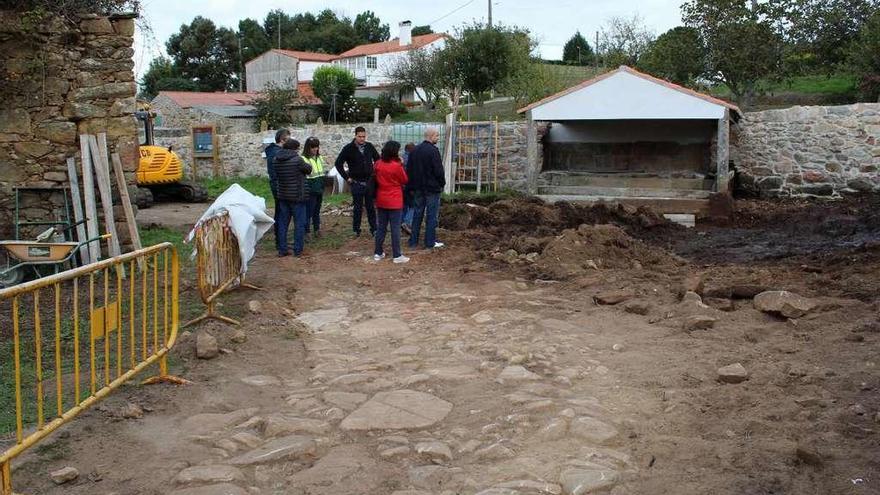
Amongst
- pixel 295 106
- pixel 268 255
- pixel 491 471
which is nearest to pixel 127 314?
pixel 268 255

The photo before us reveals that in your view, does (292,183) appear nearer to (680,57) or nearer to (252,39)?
(680,57)

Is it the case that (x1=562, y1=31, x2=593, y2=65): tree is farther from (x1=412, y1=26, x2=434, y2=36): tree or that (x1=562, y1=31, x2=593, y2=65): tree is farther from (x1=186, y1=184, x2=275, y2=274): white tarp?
(x1=186, y1=184, x2=275, y2=274): white tarp

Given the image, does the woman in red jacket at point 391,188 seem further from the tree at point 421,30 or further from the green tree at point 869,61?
the tree at point 421,30

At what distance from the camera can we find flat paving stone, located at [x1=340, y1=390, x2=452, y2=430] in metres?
4.95

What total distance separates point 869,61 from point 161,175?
20901 millimetres

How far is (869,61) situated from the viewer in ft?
81.3

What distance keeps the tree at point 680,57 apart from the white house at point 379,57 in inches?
1070

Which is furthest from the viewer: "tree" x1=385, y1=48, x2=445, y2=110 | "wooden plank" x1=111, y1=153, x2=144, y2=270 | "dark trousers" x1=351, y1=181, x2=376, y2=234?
"tree" x1=385, y1=48, x2=445, y2=110

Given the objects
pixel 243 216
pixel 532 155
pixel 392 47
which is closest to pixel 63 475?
pixel 243 216

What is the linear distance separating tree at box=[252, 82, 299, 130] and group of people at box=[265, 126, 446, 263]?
28353 mm

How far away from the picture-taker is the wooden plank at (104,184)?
9477 millimetres

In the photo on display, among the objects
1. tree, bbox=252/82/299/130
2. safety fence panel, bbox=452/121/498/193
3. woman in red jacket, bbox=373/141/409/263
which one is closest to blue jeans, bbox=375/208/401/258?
woman in red jacket, bbox=373/141/409/263

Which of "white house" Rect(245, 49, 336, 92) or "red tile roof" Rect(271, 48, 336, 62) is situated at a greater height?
"red tile roof" Rect(271, 48, 336, 62)

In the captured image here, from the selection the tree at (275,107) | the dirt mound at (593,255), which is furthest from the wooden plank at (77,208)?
the tree at (275,107)
